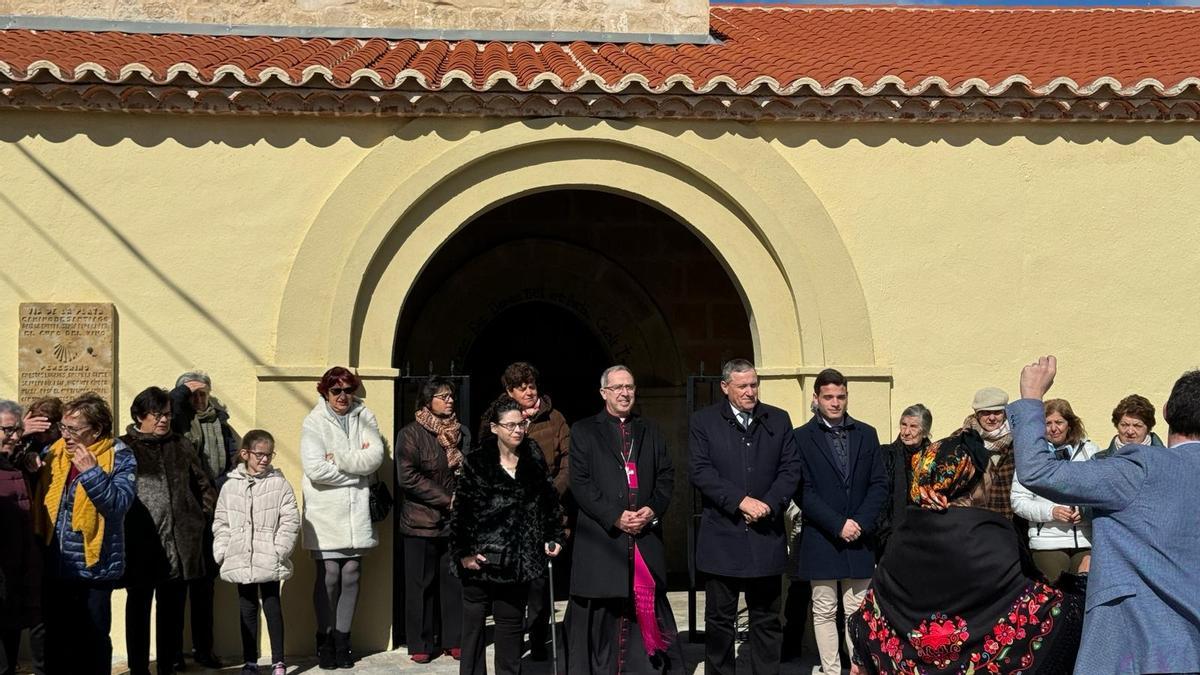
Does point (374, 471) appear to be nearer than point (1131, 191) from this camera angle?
Yes

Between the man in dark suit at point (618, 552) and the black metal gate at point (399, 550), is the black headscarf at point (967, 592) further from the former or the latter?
the black metal gate at point (399, 550)

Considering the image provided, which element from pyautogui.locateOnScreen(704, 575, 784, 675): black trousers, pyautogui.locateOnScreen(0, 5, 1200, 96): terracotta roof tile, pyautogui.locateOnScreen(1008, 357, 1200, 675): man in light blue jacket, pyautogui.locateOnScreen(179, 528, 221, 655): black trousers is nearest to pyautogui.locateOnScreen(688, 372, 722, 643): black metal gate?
pyautogui.locateOnScreen(704, 575, 784, 675): black trousers

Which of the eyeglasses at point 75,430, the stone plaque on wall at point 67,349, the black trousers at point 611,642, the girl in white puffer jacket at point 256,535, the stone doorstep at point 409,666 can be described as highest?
the stone plaque on wall at point 67,349

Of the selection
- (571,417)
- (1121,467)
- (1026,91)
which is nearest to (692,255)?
(571,417)

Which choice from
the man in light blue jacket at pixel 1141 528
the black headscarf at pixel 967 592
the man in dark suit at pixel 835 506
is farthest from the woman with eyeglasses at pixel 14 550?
the man in light blue jacket at pixel 1141 528

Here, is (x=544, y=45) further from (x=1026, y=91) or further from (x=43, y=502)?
(x=43, y=502)

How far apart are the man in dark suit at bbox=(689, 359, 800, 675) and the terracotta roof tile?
227 centimetres

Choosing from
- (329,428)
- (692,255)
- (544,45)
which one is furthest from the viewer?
(692,255)

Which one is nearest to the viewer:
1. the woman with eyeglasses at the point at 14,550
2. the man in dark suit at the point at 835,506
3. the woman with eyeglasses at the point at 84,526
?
the woman with eyeglasses at the point at 14,550

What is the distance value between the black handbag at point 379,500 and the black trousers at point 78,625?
1726mm

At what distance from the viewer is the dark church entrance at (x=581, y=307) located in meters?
11.9

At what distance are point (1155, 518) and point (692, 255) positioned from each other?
24.9 feet

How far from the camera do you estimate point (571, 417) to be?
40.0ft

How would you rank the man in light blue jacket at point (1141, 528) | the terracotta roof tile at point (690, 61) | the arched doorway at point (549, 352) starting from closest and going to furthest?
the man in light blue jacket at point (1141, 528)
the terracotta roof tile at point (690, 61)
the arched doorway at point (549, 352)
